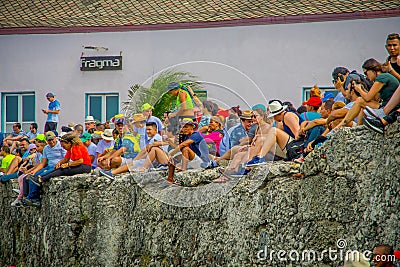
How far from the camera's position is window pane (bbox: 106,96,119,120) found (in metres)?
26.8

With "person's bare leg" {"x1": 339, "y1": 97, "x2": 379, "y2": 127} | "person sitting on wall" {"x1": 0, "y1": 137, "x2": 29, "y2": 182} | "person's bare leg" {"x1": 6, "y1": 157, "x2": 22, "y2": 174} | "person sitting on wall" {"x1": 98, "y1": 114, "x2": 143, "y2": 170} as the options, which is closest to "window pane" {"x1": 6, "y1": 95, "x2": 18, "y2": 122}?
"person sitting on wall" {"x1": 0, "y1": 137, "x2": 29, "y2": 182}

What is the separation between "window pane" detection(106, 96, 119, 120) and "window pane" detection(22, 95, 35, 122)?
99.9 inches

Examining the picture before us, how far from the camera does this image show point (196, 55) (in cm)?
2661

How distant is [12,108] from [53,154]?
1294 cm

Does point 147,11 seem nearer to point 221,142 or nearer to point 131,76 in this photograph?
point 131,76

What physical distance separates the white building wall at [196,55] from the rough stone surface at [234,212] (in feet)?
37.1

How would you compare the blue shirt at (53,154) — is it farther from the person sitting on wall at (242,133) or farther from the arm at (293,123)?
the arm at (293,123)

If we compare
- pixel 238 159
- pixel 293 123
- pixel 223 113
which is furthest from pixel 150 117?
pixel 293 123

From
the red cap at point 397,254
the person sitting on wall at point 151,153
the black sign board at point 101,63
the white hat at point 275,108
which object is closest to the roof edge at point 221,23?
the black sign board at point 101,63

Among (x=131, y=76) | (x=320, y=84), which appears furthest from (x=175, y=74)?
(x=131, y=76)

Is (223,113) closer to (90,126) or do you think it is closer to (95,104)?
(90,126)

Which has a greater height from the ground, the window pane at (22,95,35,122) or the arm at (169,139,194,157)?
the window pane at (22,95,35,122)

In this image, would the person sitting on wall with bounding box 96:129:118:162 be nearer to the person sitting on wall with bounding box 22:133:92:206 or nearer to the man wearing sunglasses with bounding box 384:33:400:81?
the person sitting on wall with bounding box 22:133:92:206

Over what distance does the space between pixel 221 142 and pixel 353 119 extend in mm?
1909
